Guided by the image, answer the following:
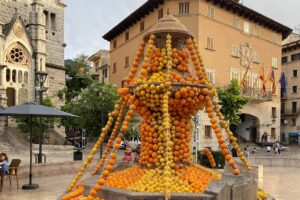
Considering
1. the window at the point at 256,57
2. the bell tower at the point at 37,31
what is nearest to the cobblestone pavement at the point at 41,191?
the bell tower at the point at 37,31

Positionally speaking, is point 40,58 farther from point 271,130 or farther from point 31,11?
point 271,130

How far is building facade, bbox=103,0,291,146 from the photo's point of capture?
3484 cm

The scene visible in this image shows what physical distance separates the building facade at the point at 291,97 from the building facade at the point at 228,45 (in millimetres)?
11184

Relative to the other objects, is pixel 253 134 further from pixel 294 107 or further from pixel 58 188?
pixel 58 188

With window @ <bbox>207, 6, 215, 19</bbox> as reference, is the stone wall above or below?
below

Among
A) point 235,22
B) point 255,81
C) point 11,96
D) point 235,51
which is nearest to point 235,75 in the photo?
point 235,51

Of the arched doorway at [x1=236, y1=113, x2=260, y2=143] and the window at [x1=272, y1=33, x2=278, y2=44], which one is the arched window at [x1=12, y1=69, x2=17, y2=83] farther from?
the window at [x1=272, y1=33, x2=278, y2=44]

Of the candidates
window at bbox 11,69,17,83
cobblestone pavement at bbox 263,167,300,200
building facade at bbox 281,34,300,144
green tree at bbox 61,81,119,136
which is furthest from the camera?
building facade at bbox 281,34,300,144

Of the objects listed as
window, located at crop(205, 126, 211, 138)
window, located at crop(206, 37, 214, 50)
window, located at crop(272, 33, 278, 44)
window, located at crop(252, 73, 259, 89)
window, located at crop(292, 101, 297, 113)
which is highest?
window, located at crop(272, 33, 278, 44)

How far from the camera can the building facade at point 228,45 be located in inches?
1372

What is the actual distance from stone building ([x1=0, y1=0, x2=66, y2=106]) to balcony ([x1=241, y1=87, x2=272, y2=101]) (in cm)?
2089

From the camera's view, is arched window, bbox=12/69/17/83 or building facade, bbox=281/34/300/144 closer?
arched window, bbox=12/69/17/83

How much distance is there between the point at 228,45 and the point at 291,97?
2472 centimetres

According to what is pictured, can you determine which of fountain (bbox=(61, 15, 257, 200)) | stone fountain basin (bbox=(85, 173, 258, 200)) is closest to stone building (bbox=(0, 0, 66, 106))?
fountain (bbox=(61, 15, 257, 200))
